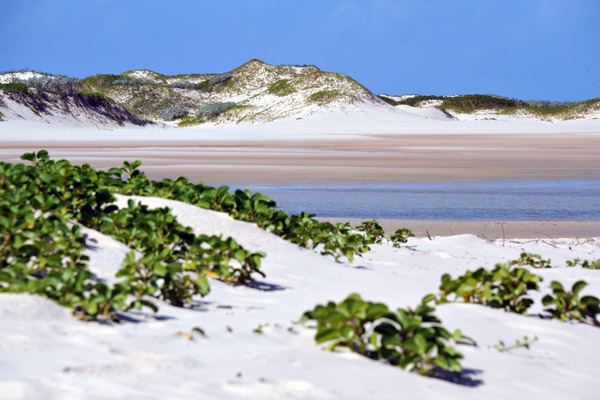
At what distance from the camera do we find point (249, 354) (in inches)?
117

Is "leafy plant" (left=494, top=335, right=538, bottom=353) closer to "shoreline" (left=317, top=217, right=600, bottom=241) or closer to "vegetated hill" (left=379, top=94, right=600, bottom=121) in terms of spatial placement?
"shoreline" (left=317, top=217, right=600, bottom=241)

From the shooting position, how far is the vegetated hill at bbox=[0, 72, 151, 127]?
158 feet

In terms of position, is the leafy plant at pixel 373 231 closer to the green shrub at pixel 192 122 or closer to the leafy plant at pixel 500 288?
the leafy plant at pixel 500 288

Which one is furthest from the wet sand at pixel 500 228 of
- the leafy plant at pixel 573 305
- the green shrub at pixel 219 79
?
the green shrub at pixel 219 79

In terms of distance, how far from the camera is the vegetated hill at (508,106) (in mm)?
78438

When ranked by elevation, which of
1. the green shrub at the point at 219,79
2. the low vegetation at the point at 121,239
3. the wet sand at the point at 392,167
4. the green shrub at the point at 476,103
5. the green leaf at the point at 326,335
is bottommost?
the wet sand at the point at 392,167

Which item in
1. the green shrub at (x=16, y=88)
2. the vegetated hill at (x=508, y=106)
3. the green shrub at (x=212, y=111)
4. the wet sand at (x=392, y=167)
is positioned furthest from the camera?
the vegetated hill at (x=508, y=106)

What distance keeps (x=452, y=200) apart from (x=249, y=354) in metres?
→ 10.6

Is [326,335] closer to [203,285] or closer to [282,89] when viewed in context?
[203,285]

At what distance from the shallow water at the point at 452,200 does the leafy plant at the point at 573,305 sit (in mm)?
6673

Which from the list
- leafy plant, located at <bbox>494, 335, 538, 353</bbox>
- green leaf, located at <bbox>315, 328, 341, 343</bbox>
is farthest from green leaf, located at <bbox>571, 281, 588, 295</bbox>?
green leaf, located at <bbox>315, 328, 341, 343</bbox>

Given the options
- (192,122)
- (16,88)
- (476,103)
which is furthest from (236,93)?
(16,88)

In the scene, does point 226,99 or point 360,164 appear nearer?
point 360,164

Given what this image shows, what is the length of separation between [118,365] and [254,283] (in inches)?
87.4
